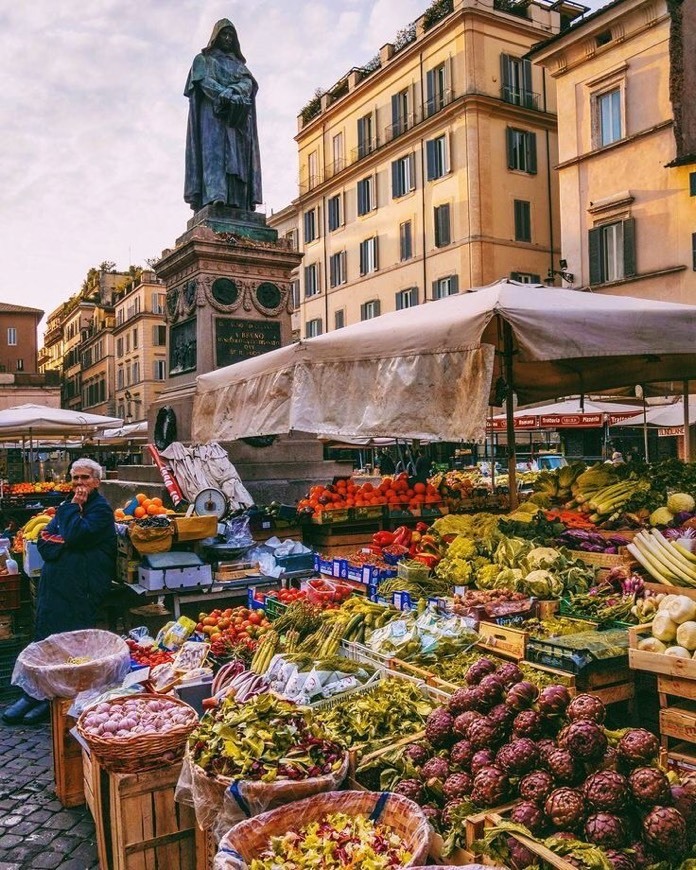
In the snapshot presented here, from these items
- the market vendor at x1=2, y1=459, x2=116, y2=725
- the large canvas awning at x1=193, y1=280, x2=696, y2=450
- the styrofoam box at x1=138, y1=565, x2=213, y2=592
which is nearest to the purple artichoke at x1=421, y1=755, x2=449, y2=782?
the large canvas awning at x1=193, y1=280, x2=696, y2=450

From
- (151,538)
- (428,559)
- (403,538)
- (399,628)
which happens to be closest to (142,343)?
(151,538)

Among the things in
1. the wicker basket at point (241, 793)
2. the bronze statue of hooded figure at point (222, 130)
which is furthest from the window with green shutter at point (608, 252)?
the wicker basket at point (241, 793)

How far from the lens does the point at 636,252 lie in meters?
20.7

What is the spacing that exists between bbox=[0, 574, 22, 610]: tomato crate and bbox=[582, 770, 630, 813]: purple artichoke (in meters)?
6.39

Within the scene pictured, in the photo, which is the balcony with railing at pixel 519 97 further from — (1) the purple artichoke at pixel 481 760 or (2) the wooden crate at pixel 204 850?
(2) the wooden crate at pixel 204 850

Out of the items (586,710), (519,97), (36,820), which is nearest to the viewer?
(586,710)

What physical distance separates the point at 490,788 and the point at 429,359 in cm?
272

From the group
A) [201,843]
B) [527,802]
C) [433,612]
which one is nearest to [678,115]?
[433,612]

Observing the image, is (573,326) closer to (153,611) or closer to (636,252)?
(153,611)

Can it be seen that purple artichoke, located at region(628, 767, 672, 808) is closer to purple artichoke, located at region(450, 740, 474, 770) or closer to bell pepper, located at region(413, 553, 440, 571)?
purple artichoke, located at region(450, 740, 474, 770)

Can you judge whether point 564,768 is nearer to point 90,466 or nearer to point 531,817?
point 531,817

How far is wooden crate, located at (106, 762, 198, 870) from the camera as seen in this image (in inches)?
119

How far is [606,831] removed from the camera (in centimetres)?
216

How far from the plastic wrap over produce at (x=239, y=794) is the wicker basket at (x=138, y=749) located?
1.38 feet
